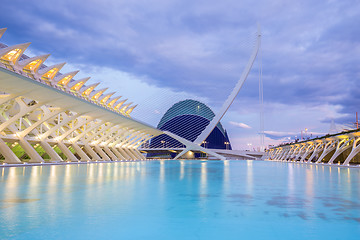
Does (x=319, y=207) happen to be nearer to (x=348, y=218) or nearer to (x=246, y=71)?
(x=348, y=218)

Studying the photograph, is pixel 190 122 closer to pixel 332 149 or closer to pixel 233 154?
pixel 233 154

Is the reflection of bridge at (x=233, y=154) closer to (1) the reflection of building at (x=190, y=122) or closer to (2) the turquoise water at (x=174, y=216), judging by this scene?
(1) the reflection of building at (x=190, y=122)

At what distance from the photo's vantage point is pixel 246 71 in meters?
41.9

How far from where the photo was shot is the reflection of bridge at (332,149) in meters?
23.3

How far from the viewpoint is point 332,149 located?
2903 cm

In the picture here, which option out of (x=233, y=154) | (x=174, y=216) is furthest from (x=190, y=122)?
(x=174, y=216)

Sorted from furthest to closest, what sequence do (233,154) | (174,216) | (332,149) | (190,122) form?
(190,122) < (233,154) < (332,149) < (174,216)

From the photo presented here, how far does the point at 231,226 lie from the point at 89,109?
22.1m

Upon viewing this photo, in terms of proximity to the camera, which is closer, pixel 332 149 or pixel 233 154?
pixel 332 149

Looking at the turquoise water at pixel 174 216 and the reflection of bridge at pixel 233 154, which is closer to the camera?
the turquoise water at pixel 174 216

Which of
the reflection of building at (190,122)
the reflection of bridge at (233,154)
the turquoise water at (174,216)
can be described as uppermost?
the reflection of building at (190,122)

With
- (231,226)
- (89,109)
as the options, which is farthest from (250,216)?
(89,109)

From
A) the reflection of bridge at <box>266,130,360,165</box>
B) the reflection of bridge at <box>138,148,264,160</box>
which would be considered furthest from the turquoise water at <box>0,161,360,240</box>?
the reflection of bridge at <box>138,148,264,160</box>

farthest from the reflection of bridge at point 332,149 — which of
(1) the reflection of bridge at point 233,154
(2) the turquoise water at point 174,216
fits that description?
(2) the turquoise water at point 174,216
